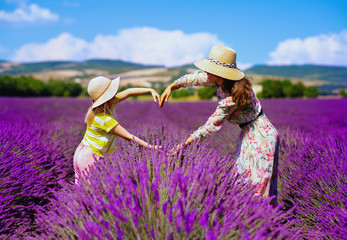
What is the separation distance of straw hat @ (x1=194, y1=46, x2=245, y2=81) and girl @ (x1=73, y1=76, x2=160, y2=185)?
1.53 feet

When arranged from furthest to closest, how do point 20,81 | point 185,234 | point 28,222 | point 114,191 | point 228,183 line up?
point 20,81 → point 28,222 → point 228,183 → point 114,191 → point 185,234

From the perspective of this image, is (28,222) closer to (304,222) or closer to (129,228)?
(129,228)

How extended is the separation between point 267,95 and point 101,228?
65.4 metres

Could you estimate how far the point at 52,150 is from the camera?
2.94 meters

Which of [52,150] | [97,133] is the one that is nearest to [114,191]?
[97,133]

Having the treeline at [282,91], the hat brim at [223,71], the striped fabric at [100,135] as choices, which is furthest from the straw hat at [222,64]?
the treeline at [282,91]

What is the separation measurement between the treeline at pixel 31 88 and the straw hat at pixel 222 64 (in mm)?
62489

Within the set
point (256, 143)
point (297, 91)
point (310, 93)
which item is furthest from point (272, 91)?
point (256, 143)

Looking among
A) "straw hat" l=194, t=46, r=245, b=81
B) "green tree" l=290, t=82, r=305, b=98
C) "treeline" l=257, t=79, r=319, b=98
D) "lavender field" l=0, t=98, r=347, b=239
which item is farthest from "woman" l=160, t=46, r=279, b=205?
"green tree" l=290, t=82, r=305, b=98

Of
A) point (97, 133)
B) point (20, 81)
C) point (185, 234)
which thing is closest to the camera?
point (185, 234)

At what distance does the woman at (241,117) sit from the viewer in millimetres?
1959

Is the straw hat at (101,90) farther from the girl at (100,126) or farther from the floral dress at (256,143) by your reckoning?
the floral dress at (256,143)

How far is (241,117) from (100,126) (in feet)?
3.44

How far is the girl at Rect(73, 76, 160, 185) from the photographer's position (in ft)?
6.91
